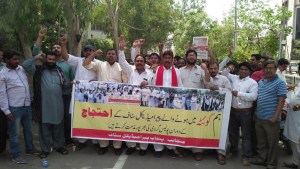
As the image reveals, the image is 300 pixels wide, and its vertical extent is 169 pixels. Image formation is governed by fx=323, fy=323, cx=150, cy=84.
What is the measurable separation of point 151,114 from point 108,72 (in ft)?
3.96

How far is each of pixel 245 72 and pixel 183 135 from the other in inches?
63.4

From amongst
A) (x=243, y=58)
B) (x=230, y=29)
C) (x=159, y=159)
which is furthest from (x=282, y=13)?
(x=159, y=159)

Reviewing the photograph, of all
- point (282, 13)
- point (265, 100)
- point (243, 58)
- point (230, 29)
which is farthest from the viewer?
point (230, 29)

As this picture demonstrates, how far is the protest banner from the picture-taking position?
5867 millimetres

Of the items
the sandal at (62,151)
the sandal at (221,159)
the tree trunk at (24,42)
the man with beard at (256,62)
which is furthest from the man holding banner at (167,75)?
the tree trunk at (24,42)

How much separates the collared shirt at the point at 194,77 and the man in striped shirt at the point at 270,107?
108cm

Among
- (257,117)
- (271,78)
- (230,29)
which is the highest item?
(230,29)

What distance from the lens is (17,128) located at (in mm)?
5512

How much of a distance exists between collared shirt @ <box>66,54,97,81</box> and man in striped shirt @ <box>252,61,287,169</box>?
3.22m

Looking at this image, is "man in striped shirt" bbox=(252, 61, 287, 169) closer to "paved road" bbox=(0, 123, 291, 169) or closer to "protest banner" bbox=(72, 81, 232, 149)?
"paved road" bbox=(0, 123, 291, 169)

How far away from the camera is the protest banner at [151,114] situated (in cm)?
587

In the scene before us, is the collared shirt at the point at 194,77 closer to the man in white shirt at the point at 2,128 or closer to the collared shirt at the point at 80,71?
the collared shirt at the point at 80,71

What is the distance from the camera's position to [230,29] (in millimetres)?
27469

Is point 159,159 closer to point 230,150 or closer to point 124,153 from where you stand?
point 124,153
